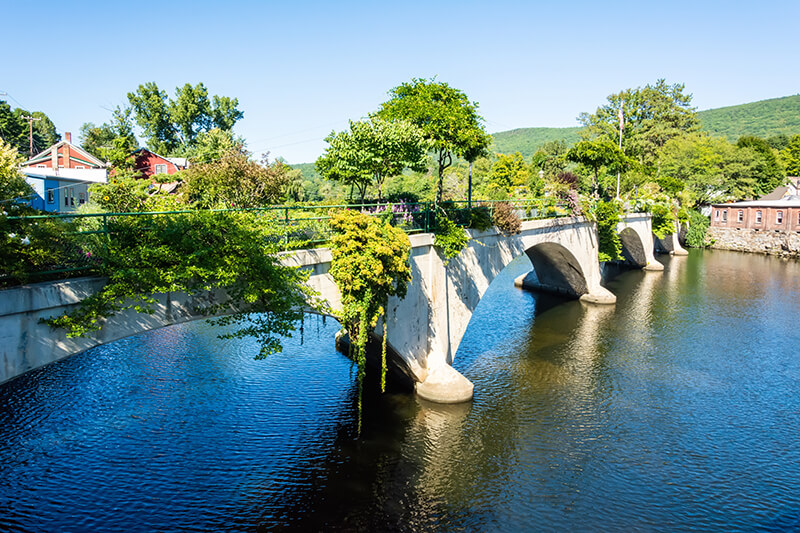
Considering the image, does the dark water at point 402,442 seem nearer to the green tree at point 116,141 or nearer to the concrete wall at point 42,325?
the concrete wall at point 42,325

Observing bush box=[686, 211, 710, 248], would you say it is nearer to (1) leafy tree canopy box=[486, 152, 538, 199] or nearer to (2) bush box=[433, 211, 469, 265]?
(1) leafy tree canopy box=[486, 152, 538, 199]

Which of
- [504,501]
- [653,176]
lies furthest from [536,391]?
[653,176]

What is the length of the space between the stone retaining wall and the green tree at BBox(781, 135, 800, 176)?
40.5 metres

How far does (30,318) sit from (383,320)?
37.7ft

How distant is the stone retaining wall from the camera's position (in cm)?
7131

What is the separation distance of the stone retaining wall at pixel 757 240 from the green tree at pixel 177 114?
76.7 m

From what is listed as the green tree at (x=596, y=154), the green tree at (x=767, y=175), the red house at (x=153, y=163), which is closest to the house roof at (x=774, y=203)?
→ the green tree at (x=767, y=175)

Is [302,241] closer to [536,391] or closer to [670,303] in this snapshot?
[536,391]

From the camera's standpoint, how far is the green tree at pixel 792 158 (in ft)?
350

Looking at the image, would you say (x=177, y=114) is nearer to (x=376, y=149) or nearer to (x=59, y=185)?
(x=59, y=185)

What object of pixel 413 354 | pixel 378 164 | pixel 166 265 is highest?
pixel 378 164

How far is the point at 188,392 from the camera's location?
76.5ft

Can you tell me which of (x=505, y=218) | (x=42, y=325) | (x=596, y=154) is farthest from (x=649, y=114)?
(x=42, y=325)

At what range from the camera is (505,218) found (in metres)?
28.7
